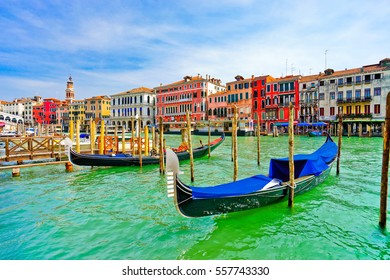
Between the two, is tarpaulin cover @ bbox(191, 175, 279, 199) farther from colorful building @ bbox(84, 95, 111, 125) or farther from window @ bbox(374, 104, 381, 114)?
colorful building @ bbox(84, 95, 111, 125)

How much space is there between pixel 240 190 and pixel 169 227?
1262 millimetres

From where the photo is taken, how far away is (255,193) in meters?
4.31

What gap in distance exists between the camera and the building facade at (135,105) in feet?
139

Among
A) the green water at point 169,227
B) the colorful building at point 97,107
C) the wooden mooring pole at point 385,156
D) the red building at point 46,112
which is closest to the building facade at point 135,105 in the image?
the colorful building at point 97,107

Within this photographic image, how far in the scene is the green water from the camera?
3.37 meters

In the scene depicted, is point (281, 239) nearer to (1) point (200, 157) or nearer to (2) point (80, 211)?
(2) point (80, 211)

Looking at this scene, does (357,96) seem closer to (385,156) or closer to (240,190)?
(385,156)

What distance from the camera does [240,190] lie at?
4.26 metres

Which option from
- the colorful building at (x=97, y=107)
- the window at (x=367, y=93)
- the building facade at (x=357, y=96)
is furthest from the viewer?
the colorful building at (x=97, y=107)

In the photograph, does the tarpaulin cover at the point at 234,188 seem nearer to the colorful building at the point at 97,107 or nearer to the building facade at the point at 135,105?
the building facade at the point at 135,105

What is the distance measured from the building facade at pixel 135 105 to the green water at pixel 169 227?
36.3m

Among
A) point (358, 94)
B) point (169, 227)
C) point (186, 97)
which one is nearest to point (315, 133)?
point (358, 94)

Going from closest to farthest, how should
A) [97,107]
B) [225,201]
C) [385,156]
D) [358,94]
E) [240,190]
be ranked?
[385,156] → [225,201] → [240,190] → [358,94] → [97,107]
